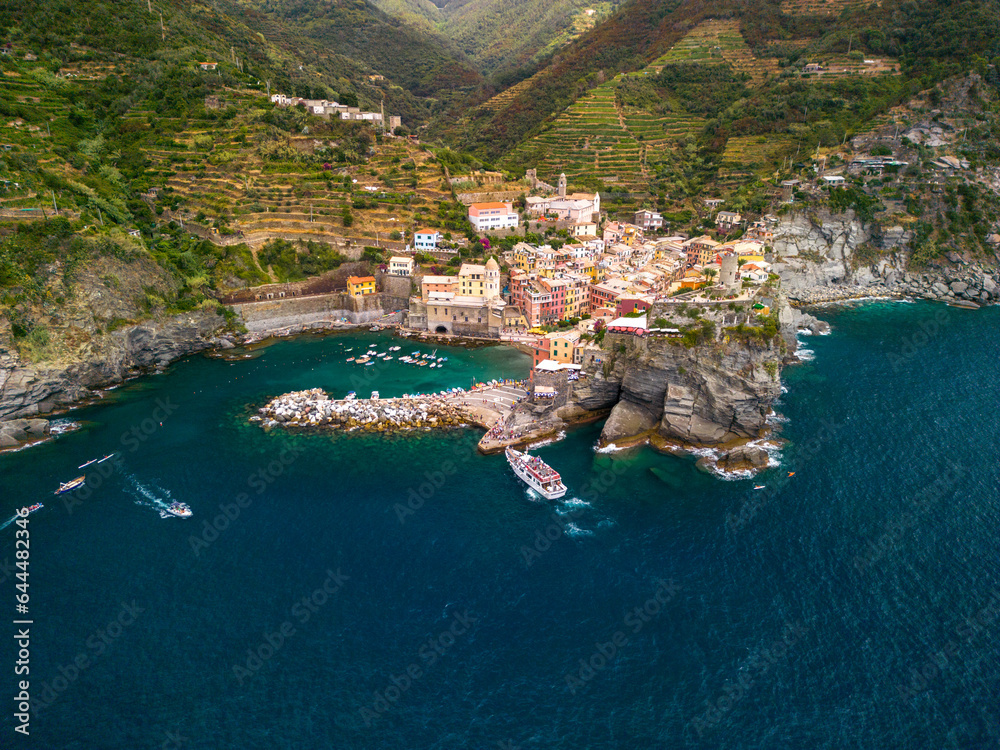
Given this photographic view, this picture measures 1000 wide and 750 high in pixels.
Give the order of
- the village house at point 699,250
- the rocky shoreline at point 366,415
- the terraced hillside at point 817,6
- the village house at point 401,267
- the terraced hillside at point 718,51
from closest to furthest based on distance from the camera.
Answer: the rocky shoreline at point 366,415
the village house at point 699,250
the village house at point 401,267
the terraced hillside at point 817,6
the terraced hillside at point 718,51

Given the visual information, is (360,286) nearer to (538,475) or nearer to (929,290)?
(538,475)

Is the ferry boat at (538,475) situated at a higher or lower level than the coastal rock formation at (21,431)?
lower

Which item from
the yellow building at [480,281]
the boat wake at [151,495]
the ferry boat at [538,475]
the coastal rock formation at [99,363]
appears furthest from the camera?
the yellow building at [480,281]

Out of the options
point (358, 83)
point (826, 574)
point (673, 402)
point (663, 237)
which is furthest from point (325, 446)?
point (358, 83)

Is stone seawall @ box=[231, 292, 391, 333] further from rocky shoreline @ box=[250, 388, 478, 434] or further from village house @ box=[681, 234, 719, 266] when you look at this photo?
village house @ box=[681, 234, 719, 266]

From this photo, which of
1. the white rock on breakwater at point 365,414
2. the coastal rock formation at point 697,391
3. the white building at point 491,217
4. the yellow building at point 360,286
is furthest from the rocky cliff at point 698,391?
the white building at point 491,217

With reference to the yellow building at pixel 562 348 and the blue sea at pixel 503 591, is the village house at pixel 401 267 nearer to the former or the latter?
the yellow building at pixel 562 348

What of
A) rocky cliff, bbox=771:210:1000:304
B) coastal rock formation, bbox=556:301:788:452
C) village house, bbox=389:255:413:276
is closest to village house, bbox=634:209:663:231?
rocky cliff, bbox=771:210:1000:304
